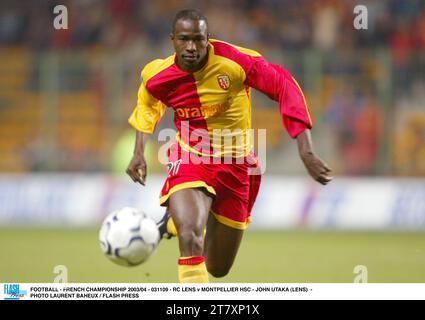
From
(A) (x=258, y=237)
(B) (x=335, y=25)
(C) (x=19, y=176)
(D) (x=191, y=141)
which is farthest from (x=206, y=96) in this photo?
(B) (x=335, y=25)

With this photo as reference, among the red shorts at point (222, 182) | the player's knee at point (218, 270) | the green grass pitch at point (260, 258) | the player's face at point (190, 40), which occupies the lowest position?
the green grass pitch at point (260, 258)

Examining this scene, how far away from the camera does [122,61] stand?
14.7 metres

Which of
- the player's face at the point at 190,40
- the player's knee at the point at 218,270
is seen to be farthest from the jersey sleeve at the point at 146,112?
the player's knee at the point at 218,270

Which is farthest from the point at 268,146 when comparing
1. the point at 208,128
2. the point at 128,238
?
the point at 128,238

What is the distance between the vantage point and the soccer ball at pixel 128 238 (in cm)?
605

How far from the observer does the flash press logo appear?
5953mm

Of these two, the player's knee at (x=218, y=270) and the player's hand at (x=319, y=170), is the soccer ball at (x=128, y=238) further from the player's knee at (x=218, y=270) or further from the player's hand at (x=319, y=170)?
the player's hand at (x=319, y=170)

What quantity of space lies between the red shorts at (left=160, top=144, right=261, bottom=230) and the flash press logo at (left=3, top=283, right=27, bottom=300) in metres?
1.26

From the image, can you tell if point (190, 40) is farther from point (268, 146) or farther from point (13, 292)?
point (268, 146)

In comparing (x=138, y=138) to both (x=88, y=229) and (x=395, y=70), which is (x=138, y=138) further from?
(x=395, y=70)

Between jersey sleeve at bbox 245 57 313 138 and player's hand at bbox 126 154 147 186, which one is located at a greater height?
jersey sleeve at bbox 245 57 313 138

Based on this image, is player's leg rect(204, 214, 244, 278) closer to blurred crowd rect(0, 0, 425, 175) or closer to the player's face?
the player's face

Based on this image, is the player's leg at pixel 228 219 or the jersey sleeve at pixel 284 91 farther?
the player's leg at pixel 228 219

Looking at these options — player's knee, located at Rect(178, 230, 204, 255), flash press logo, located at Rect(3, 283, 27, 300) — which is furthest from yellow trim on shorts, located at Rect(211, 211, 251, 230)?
flash press logo, located at Rect(3, 283, 27, 300)
